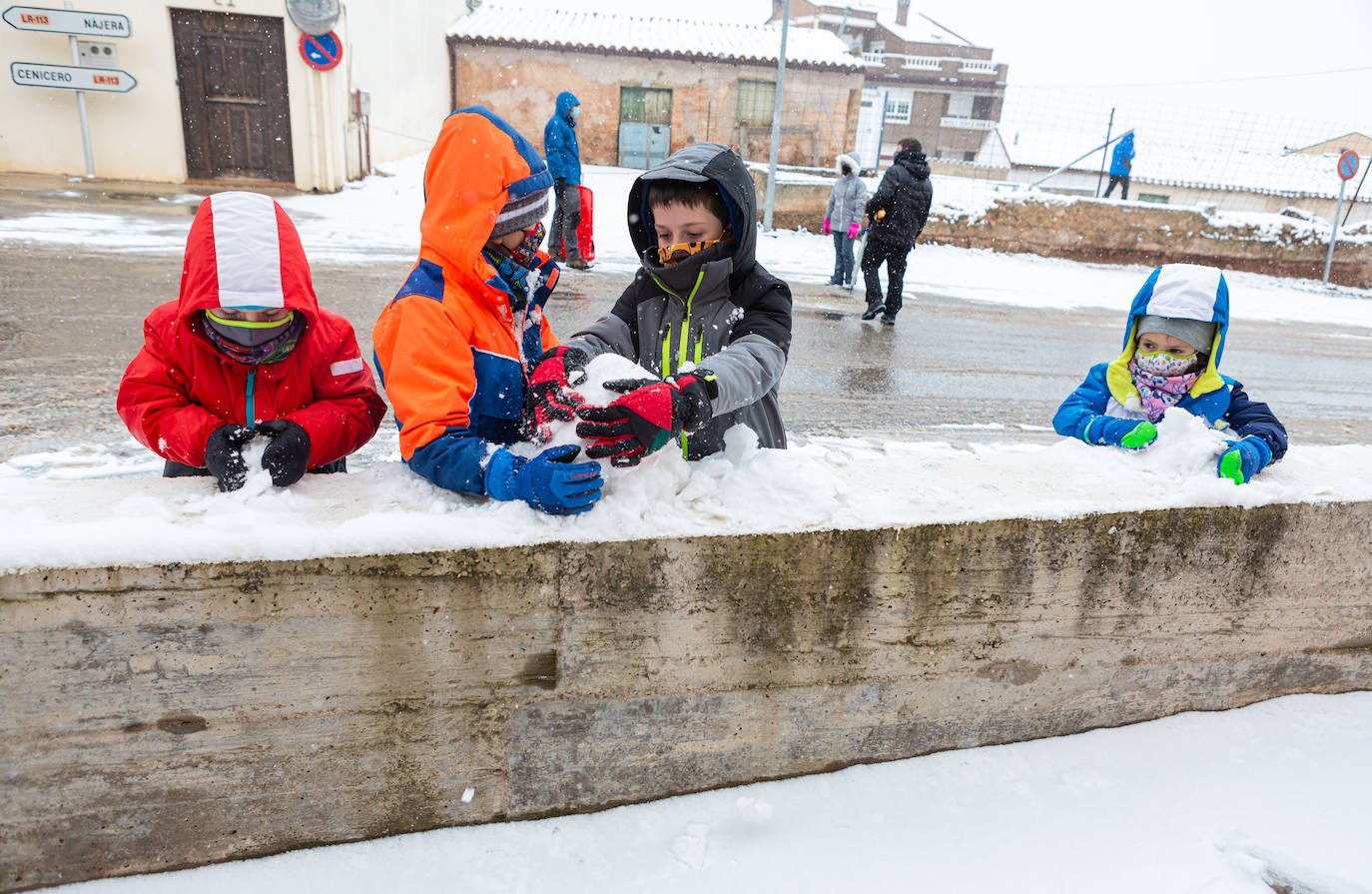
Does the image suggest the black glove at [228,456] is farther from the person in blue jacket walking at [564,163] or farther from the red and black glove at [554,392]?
the person in blue jacket walking at [564,163]

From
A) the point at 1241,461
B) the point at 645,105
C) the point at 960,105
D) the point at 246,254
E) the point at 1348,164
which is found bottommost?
the point at 1241,461

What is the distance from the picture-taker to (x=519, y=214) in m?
1.88

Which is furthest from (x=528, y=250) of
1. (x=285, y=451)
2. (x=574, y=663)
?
(x=574, y=663)

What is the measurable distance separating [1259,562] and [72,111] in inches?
646

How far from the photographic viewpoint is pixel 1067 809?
2.06 metres

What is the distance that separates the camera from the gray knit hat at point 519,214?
1854 millimetres

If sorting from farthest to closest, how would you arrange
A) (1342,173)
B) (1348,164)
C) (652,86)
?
(652,86)
(1348,164)
(1342,173)

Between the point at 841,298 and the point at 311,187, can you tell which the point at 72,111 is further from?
the point at 841,298

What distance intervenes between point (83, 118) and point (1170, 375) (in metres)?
15.6

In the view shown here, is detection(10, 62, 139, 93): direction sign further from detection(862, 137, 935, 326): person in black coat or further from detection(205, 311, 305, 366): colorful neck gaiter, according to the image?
detection(205, 311, 305, 366): colorful neck gaiter

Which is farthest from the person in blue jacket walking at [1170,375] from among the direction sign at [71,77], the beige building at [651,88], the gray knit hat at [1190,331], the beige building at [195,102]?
the beige building at [651,88]

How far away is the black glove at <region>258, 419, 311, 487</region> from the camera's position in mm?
1774

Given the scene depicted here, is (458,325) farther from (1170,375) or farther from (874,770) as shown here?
(1170,375)

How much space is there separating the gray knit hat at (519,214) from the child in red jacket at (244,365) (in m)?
0.50
